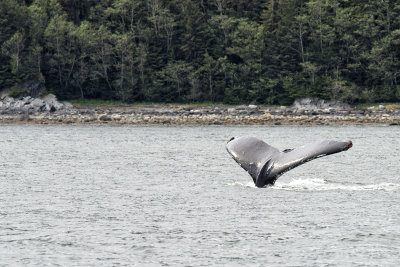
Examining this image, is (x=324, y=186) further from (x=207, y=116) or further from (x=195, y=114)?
(x=195, y=114)

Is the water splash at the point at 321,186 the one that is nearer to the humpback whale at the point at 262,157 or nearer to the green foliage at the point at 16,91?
the humpback whale at the point at 262,157

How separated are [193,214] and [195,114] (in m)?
84.1

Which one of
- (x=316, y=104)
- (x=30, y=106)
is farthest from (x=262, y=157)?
(x=316, y=104)

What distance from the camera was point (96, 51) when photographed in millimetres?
128125

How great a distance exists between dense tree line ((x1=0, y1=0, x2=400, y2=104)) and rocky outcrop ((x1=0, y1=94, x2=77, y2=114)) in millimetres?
6202

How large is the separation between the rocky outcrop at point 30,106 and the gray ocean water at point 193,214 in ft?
215

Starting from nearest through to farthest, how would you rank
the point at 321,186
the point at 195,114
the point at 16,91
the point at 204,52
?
the point at 321,186
the point at 195,114
the point at 16,91
the point at 204,52

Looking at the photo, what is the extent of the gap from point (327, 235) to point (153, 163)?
79.9 ft

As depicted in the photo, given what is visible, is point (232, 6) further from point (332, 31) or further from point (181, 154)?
point (181, 154)

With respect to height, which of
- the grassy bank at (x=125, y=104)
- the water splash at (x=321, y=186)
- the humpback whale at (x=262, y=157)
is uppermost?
the humpback whale at (x=262, y=157)

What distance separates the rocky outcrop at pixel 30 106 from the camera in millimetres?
110312

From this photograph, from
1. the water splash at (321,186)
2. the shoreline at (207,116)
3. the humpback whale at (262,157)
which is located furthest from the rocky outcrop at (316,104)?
the humpback whale at (262,157)

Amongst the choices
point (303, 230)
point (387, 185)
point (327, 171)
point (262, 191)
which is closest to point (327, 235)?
point (303, 230)

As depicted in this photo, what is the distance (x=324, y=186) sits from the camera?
1217 inches
